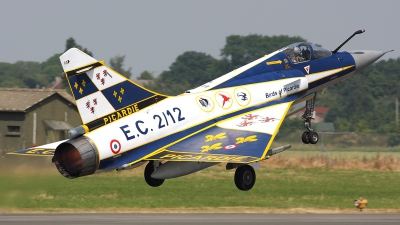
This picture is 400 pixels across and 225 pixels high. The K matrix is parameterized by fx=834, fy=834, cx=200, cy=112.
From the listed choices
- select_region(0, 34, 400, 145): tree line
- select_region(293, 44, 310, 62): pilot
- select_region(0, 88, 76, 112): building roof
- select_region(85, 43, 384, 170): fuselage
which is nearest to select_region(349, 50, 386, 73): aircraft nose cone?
select_region(85, 43, 384, 170): fuselage

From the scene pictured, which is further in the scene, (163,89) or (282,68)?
(163,89)

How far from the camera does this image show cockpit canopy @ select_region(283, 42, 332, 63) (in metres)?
27.0

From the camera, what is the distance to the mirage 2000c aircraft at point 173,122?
73.4 feet

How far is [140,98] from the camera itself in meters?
23.1

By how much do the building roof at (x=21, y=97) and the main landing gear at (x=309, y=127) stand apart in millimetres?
24656

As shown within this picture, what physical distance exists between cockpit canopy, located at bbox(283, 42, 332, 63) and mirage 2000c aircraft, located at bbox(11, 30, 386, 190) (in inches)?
12.0

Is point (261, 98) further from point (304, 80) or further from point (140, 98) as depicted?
point (140, 98)

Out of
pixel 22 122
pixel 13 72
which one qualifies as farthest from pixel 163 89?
pixel 22 122

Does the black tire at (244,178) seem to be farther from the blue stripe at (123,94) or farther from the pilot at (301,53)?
the pilot at (301,53)

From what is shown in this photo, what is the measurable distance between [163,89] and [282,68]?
275 feet

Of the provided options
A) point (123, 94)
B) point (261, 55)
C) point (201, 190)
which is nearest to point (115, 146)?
point (123, 94)

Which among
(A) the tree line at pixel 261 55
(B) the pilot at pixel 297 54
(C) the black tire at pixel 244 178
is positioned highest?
(A) the tree line at pixel 261 55

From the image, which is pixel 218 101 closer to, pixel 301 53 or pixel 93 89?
pixel 93 89
